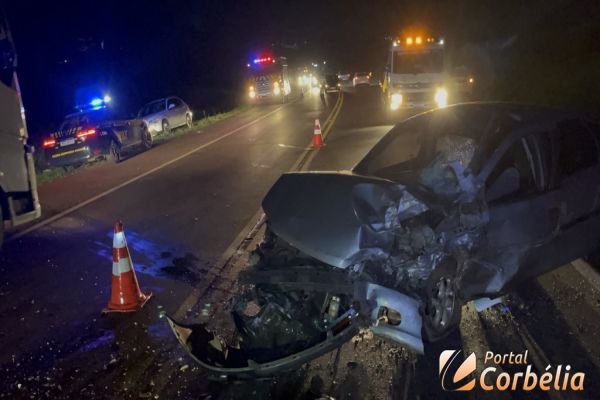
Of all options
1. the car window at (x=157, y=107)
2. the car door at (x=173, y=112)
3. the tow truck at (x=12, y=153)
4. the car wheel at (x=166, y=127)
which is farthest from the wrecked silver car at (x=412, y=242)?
the car door at (x=173, y=112)

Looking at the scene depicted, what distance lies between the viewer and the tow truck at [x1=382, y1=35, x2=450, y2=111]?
58.3ft

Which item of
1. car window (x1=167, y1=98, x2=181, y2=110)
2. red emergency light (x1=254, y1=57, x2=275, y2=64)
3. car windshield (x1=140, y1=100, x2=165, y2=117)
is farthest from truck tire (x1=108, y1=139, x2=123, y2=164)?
red emergency light (x1=254, y1=57, x2=275, y2=64)

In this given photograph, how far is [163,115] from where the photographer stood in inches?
791

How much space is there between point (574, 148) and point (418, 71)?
13.7 meters

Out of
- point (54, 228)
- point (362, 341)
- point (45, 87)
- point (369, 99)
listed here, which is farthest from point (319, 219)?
point (45, 87)

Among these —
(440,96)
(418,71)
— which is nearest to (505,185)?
(440,96)

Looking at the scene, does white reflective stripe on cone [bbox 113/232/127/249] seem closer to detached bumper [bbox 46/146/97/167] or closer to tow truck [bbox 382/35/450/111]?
detached bumper [bbox 46/146/97/167]

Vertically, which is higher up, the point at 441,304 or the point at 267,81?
the point at 267,81

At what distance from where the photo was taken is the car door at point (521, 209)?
4410 millimetres

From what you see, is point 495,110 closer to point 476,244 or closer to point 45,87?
point 476,244

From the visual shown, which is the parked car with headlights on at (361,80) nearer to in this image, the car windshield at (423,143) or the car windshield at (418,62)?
the car windshield at (418,62)

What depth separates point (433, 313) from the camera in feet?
13.5

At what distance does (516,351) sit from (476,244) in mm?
910

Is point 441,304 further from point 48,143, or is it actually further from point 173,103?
point 173,103
